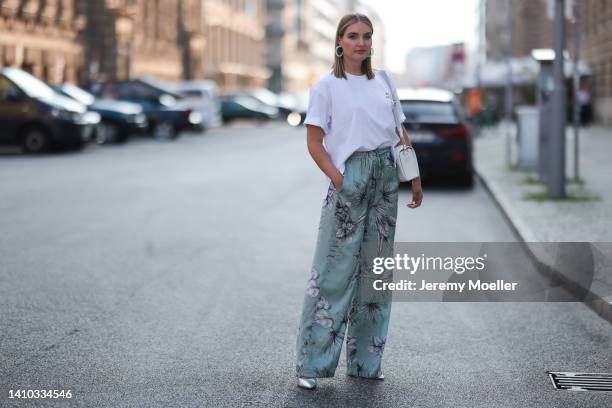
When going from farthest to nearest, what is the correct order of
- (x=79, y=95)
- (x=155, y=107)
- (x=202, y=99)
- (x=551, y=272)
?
(x=202, y=99)
(x=155, y=107)
(x=79, y=95)
(x=551, y=272)

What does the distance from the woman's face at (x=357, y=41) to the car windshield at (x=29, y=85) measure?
2081cm

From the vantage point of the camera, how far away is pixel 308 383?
5.00 metres

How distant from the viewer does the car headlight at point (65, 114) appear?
24891 millimetres

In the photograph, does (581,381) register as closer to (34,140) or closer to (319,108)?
(319,108)

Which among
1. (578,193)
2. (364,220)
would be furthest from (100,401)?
(578,193)

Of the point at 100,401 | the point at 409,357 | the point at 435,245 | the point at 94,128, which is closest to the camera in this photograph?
the point at 100,401

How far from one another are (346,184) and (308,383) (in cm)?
94

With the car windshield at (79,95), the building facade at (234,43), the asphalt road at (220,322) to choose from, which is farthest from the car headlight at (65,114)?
the building facade at (234,43)

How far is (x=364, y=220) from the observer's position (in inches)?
198

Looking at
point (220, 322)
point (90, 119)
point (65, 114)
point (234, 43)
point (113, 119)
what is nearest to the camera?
point (220, 322)

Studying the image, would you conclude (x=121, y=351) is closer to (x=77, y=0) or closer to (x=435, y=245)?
(x=435, y=245)

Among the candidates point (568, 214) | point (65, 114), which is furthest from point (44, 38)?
point (568, 214)

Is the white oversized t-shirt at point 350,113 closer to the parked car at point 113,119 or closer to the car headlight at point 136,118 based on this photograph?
the parked car at point 113,119

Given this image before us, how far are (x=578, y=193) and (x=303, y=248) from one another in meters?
5.34
